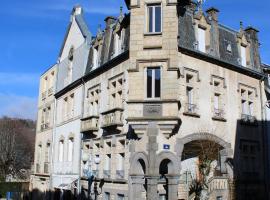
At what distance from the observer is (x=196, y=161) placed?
2169cm

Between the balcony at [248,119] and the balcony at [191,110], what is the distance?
415cm

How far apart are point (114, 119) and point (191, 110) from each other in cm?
408

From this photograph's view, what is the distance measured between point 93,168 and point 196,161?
624 cm

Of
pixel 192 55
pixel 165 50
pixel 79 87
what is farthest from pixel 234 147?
pixel 79 87

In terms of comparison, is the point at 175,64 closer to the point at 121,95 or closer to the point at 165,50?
the point at 165,50

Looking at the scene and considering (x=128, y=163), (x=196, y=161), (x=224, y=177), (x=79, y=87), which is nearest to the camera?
(x=128, y=163)

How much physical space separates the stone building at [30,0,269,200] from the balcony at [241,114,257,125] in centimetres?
7

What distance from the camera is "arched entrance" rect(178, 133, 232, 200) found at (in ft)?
62.2

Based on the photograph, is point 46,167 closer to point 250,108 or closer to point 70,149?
point 70,149

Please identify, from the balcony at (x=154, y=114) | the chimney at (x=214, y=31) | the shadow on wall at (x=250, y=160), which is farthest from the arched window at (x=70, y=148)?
the chimney at (x=214, y=31)

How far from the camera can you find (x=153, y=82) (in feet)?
58.1

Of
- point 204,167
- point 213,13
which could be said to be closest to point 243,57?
point 213,13

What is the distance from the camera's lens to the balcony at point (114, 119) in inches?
773

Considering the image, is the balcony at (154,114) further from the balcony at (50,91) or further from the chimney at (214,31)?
the balcony at (50,91)
